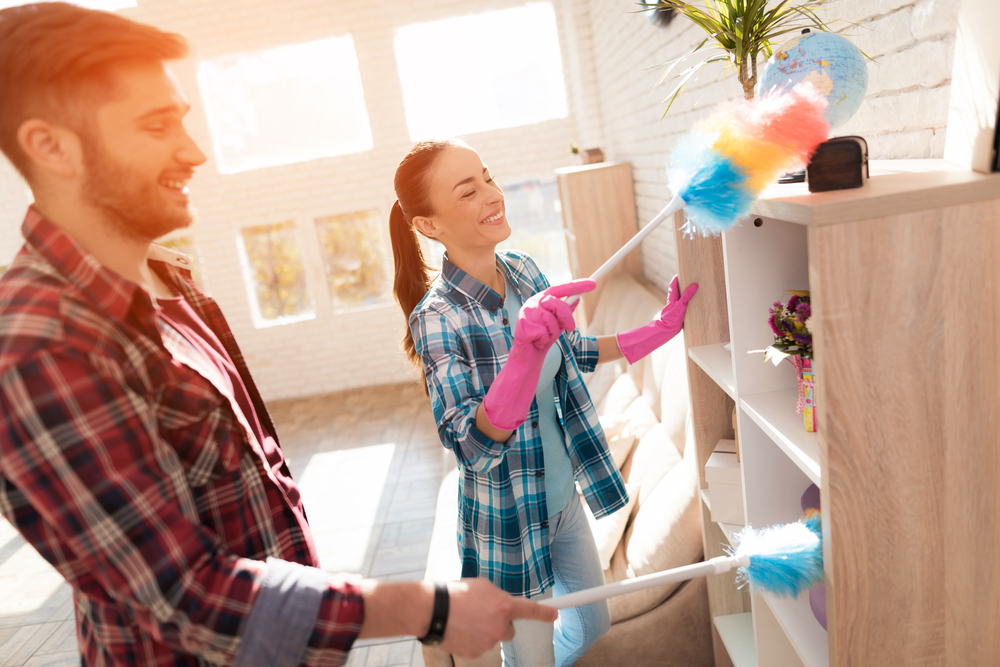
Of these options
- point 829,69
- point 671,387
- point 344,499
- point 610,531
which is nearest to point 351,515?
point 344,499

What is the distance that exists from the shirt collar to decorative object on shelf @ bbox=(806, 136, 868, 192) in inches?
40.0

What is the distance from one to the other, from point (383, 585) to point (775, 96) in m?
0.99

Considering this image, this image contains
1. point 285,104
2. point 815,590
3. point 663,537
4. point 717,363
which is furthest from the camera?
point 285,104

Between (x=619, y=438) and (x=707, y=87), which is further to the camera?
(x=619, y=438)

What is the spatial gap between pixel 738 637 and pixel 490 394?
105cm

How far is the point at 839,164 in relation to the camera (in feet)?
3.29

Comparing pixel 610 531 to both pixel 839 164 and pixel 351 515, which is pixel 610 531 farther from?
pixel 351 515

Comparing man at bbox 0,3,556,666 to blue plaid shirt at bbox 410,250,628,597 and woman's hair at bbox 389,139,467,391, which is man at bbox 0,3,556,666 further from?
woman's hair at bbox 389,139,467,391

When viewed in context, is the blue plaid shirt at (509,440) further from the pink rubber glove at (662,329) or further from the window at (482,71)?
the window at (482,71)

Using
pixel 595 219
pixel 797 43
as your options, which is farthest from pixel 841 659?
pixel 595 219

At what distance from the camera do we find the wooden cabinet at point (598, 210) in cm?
430

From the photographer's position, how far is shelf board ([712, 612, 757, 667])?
170cm

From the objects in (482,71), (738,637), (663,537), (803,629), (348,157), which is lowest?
(738,637)

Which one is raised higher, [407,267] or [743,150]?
[743,150]
